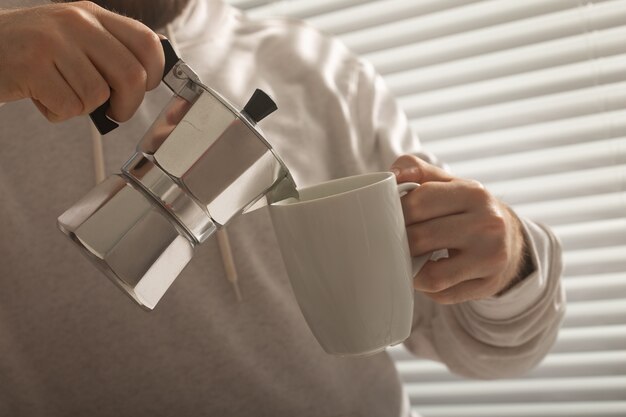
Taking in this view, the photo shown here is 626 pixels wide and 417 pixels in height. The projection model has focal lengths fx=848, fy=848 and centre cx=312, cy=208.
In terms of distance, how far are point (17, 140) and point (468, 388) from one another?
2.36ft

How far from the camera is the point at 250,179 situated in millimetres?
539

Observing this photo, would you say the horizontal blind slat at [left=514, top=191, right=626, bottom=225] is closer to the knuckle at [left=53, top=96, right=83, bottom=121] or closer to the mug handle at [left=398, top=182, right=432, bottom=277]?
the mug handle at [left=398, top=182, right=432, bottom=277]

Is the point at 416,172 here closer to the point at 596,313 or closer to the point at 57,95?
the point at 57,95

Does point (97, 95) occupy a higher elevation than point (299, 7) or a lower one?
higher

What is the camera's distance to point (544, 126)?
116 centimetres

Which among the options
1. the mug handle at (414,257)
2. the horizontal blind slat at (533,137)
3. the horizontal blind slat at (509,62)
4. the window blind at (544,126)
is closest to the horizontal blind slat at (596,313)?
the window blind at (544,126)

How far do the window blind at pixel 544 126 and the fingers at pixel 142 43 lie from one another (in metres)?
0.73

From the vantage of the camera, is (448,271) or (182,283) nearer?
(448,271)

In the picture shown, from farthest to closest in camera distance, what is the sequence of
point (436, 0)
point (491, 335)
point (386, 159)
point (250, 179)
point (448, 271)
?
point (436, 0) → point (386, 159) → point (491, 335) → point (448, 271) → point (250, 179)

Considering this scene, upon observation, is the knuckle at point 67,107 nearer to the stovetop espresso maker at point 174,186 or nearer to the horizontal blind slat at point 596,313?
the stovetop espresso maker at point 174,186

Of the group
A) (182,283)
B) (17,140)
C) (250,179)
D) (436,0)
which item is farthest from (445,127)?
(250,179)

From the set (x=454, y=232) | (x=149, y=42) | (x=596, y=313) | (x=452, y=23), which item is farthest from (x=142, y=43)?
(x=596, y=313)

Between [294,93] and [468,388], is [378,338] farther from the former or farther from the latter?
[468,388]

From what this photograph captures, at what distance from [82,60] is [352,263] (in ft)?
0.72
